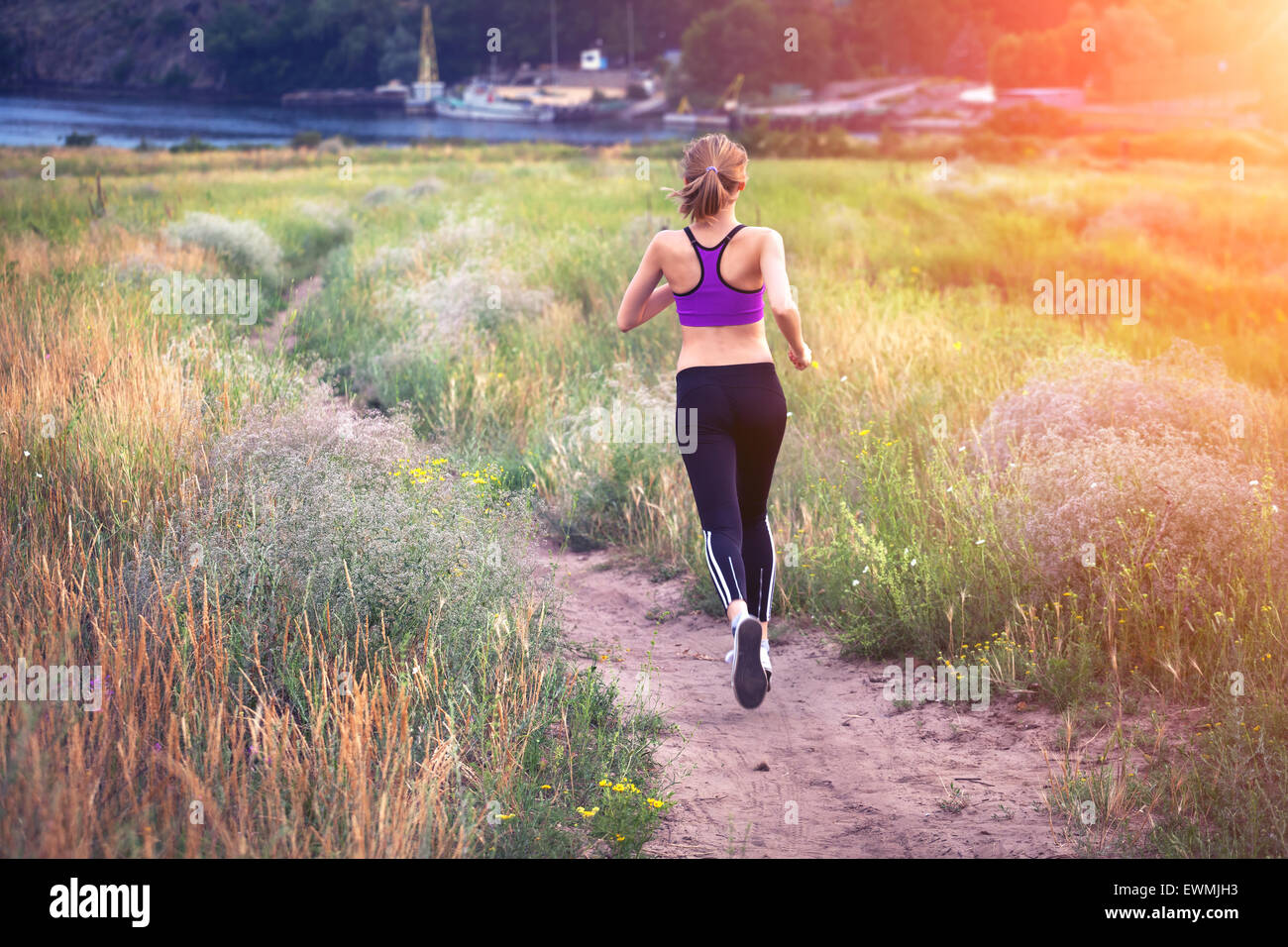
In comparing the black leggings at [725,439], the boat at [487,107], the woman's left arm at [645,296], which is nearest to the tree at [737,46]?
A: the boat at [487,107]

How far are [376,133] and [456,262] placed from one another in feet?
244

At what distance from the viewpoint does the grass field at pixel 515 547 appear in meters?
3.28

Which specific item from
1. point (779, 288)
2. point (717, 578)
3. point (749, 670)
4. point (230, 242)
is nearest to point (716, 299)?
point (779, 288)

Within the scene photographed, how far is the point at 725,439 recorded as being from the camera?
4.38 m

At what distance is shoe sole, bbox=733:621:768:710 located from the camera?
13.0 feet

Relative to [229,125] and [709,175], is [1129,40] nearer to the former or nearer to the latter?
[229,125]

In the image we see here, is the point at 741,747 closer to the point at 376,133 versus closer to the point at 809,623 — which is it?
the point at 809,623

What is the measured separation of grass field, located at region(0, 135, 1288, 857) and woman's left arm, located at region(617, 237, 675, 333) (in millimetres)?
1341

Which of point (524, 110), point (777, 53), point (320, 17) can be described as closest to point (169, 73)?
point (320, 17)

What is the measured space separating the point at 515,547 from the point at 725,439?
146 centimetres

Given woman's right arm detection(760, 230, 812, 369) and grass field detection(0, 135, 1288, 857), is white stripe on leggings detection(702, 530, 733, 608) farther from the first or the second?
woman's right arm detection(760, 230, 812, 369)

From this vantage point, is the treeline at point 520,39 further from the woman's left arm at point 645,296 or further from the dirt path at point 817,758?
the dirt path at point 817,758

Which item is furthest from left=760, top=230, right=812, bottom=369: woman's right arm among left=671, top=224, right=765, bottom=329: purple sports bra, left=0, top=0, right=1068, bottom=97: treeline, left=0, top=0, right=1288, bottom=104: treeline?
left=0, top=0, right=1068, bottom=97: treeline

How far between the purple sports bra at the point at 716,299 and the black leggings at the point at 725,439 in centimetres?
21
